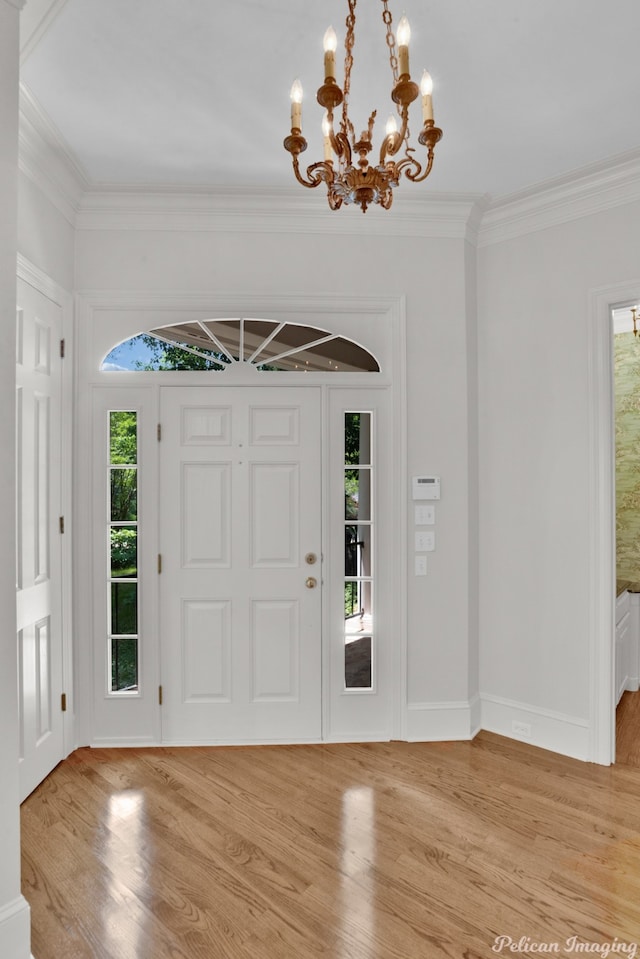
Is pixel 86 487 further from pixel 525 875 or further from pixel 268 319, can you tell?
pixel 525 875

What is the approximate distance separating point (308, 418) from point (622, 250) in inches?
71.3

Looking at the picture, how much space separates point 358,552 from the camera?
323 centimetres

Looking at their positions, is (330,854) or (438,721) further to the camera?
(438,721)

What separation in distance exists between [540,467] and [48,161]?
2.91 metres

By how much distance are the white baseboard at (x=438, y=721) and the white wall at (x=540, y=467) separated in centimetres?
21

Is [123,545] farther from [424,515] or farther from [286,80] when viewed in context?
[286,80]

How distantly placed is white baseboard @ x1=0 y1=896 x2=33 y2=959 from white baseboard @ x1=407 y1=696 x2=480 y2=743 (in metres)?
2.02

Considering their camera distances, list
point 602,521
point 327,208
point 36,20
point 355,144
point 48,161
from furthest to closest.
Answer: point 327,208 → point 602,521 → point 48,161 → point 36,20 → point 355,144

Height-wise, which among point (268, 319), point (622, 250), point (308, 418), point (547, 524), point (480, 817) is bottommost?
point (480, 817)

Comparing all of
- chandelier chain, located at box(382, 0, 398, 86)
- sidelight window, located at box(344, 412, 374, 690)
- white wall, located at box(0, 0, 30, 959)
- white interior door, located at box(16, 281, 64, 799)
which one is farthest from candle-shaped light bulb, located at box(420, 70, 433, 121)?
white interior door, located at box(16, 281, 64, 799)

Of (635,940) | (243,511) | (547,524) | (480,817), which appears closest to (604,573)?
(547,524)

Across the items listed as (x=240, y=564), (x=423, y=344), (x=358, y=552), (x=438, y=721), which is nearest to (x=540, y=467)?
(x=423, y=344)

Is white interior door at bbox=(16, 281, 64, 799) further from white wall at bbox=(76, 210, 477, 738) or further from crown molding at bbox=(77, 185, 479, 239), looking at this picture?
white wall at bbox=(76, 210, 477, 738)

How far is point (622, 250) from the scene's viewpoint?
2.89m
